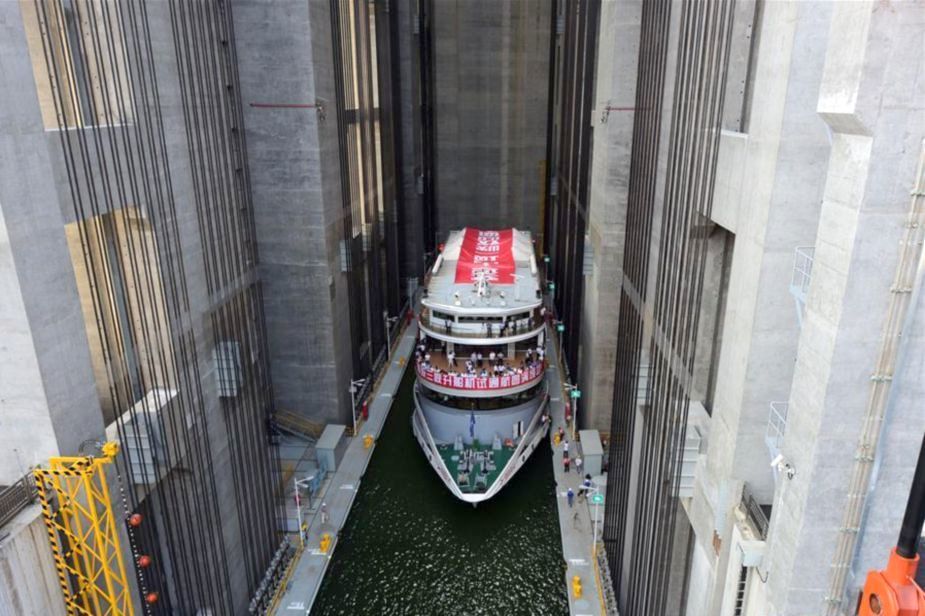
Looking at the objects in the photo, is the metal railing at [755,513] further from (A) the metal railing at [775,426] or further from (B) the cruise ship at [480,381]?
(B) the cruise ship at [480,381]

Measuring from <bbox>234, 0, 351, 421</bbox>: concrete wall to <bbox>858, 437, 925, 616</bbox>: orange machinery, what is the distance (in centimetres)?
2495

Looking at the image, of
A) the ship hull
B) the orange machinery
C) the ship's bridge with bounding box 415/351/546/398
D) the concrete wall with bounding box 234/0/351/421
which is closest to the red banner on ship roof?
the ship's bridge with bounding box 415/351/546/398

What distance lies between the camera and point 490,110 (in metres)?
54.9

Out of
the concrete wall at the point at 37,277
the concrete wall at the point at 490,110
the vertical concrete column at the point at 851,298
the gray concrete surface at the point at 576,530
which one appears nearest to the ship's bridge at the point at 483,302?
the gray concrete surface at the point at 576,530

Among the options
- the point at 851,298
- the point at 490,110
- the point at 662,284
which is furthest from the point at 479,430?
the point at 490,110

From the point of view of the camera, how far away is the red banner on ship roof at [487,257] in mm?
35750

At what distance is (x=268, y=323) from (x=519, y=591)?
52.4 ft

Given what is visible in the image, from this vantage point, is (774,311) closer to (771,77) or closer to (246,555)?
(771,77)

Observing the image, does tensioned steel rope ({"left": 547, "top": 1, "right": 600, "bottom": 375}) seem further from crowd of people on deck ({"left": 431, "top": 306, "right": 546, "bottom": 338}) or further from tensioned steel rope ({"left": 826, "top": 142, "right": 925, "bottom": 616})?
tensioned steel rope ({"left": 826, "top": 142, "right": 925, "bottom": 616})

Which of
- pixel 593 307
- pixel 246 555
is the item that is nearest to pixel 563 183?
pixel 593 307

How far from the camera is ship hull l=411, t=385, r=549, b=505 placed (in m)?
29.5

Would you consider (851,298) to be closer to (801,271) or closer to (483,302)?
(801,271)

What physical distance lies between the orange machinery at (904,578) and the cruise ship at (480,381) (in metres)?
22.1

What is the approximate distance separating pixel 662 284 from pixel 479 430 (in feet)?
53.5
